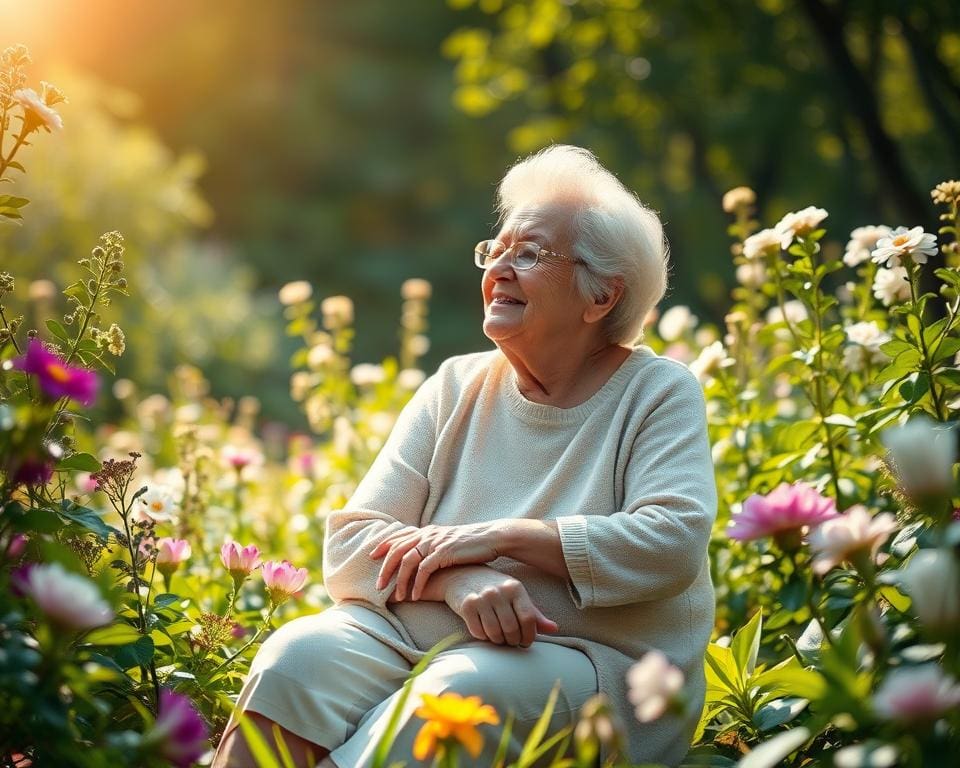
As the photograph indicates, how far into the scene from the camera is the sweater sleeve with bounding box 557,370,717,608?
2232mm

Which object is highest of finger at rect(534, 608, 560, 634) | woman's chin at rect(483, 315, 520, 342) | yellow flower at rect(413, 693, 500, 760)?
woman's chin at rect(483, 315, 520, 342)

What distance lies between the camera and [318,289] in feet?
63.1

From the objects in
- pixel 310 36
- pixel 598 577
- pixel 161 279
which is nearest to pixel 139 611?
pixel 598 577

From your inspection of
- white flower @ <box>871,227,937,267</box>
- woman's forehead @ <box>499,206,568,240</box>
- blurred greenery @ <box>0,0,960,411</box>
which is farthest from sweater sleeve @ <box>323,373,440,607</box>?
A: blurred greenery @ <box>0,0,960,411</box>

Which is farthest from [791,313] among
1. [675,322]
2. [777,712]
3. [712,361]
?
[777,712]

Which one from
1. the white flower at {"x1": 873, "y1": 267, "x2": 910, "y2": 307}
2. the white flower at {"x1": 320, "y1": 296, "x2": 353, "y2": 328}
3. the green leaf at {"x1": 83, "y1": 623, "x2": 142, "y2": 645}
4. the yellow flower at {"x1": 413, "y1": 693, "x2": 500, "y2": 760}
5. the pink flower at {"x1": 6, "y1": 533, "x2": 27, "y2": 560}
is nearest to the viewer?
the yellow flower at {"x1": 413, "y1": 693, "x2": 500, "y2": 760}

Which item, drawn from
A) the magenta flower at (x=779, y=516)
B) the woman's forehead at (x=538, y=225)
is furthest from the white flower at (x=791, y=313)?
the magenta flower at (x=779, y=516)

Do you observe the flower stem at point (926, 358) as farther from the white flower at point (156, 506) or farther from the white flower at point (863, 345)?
the white flower at point (156, 506)

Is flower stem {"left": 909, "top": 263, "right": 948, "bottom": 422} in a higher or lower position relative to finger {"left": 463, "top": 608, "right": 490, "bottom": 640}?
higher

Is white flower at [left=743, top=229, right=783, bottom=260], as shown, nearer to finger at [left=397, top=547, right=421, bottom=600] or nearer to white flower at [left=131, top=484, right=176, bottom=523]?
finger at [left=397, top=547, right=421, bottom=600]

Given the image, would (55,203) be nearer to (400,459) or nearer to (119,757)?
(400,459)

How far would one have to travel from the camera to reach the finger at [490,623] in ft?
7.17

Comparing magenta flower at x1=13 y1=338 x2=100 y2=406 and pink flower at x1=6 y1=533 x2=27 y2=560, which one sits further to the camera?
pink flower at x1=6 y1=533 x2=27 y2=560

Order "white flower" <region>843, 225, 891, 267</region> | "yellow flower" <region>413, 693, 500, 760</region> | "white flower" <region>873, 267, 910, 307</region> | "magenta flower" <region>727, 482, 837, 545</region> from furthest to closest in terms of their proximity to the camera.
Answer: "white flower" <region>843, 225, 891, 267</region> → "white flower" <region>873, 267, 910, 307</region> → "magenta flower" <region>727, 482, 837, 545</region> → "yellow flower" <region>413, 693, 500, 760</region>
